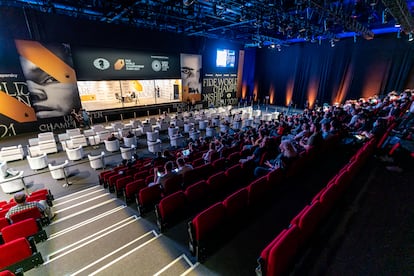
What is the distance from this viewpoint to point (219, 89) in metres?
19.3

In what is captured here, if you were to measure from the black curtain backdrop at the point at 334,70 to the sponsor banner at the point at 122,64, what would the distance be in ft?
34.5

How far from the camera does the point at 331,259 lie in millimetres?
2576

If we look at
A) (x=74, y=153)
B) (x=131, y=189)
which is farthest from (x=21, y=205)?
(x=74, y=153)

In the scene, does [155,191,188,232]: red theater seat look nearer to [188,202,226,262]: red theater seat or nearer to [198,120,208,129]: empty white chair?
[188,202,226,262]: red theater seat

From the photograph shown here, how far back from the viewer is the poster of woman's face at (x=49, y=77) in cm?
1051

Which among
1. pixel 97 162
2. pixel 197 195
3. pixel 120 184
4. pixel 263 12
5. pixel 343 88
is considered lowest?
pixel 97 162

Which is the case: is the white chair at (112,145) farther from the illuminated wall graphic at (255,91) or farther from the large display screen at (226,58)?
the illuminated wall graphic at (255,91)

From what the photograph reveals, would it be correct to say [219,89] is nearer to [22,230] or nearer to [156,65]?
[156,65]

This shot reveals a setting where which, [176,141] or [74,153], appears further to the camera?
[176,141]

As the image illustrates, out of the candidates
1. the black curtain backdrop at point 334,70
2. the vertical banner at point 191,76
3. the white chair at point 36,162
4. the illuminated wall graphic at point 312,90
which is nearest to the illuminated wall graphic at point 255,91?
the black curtain backdrop at point 334,70

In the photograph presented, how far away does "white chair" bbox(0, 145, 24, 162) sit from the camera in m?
7.69

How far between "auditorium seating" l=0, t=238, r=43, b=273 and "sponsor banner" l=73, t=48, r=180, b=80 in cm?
1225

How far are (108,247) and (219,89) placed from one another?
1779 cm

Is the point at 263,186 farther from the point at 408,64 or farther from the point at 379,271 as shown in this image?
the point at 408,64
